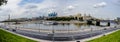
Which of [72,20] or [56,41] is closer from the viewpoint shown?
[56,41]

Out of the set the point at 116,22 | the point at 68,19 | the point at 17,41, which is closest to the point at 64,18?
the point at 68,19

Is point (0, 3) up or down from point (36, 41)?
up

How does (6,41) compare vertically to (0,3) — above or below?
below

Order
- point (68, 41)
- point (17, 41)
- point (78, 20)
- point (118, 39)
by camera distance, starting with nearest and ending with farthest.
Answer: point (118, 39), point (17, 41), point (68, 41), point (78, 20)

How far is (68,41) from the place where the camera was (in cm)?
3042

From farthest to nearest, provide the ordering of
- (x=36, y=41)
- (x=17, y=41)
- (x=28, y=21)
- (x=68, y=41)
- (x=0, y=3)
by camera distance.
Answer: (x=28, y=21) < (x=68, y=41) < (x=36, y=41) < (x=17, y=41) < (x=0, y=3)

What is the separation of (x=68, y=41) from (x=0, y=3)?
13.4 m

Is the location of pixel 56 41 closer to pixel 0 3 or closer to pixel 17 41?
pixel 17 41

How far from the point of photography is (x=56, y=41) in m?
30.9

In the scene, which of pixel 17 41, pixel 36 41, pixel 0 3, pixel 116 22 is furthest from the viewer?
pixel 116 22

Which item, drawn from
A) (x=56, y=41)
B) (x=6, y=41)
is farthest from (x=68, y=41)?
(x=6, y=41)

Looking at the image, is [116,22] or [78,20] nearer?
[116,22]

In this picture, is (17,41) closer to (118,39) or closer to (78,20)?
(118,39)

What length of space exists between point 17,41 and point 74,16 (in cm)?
7550
